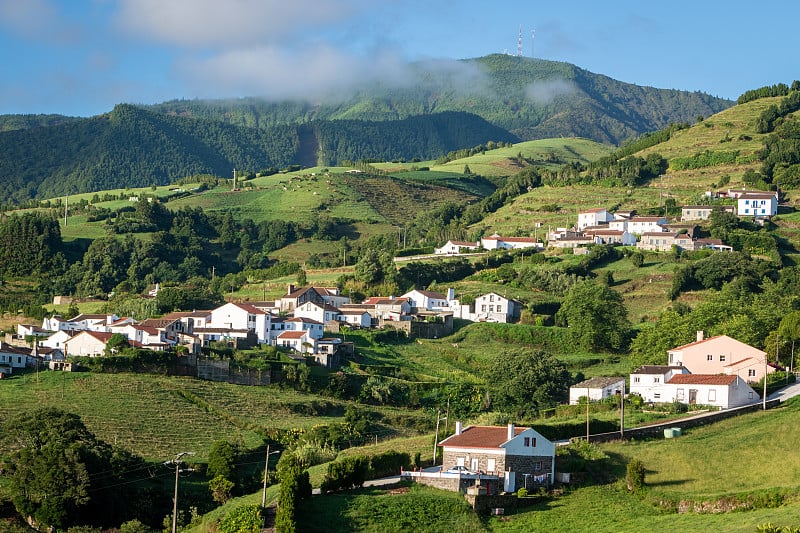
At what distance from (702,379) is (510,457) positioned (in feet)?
64.6

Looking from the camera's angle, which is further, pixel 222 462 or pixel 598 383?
pixel 598 383

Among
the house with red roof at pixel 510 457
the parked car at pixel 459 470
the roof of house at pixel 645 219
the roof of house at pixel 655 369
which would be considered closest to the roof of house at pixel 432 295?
the roof of house at pixel 645 219

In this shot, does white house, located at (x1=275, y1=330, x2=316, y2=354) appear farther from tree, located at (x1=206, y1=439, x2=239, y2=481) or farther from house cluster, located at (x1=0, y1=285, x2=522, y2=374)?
tree, located at (x1=206, y1=439, x2=239, y2=481)

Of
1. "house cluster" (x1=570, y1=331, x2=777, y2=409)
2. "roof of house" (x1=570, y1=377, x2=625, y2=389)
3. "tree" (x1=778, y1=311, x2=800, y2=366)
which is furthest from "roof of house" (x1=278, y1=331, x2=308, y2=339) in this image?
"tree" (x1=778, y1=311, x2=800, y2=366)

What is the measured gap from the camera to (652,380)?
66.1 m

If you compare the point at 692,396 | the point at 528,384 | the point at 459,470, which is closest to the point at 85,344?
the point at 528,384

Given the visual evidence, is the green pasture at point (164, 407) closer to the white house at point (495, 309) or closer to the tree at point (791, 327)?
the tree at point (791, 327)

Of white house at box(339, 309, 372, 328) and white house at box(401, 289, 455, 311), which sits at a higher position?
white house at box(401, 289, 455, 311)

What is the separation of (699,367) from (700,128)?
3642 inches

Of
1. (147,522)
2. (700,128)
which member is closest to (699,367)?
(147,522)

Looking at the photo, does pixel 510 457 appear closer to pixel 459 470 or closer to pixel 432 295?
pixel 459 470

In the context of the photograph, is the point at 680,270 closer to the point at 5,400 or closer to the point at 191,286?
the point at 191,286

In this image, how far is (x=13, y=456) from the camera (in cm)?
5147

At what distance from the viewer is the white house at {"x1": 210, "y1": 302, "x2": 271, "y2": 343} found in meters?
86.1
